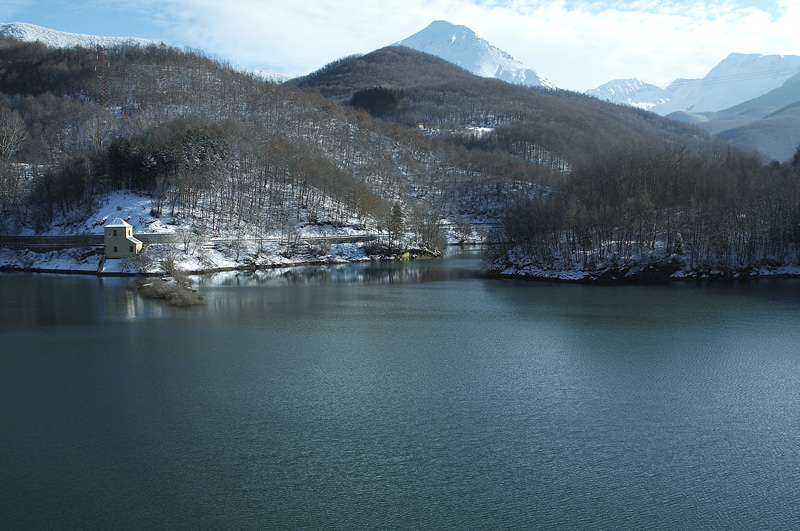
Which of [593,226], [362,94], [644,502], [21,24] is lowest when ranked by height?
[644,502]

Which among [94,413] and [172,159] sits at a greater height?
[172,159]

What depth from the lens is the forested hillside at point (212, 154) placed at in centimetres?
6144

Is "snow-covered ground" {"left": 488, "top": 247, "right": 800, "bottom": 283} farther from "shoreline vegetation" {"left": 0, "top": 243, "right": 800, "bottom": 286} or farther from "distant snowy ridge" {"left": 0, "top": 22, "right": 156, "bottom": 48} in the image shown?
"distant snowy ridge" {"left": 0, "top": 22, "right": 156, "bottom": 48}

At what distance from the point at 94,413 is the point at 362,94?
427ft

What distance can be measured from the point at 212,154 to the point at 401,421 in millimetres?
58991

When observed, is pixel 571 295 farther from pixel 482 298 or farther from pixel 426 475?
pixel 426 475

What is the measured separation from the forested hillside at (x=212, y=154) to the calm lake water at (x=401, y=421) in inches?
1439

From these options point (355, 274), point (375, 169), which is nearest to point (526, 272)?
point (355, 274)

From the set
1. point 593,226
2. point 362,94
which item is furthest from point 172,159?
point 362,94

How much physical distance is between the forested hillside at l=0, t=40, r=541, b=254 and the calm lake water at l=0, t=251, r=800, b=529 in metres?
36.6

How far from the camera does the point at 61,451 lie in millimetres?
12734

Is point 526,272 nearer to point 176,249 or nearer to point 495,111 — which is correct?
point 176,249

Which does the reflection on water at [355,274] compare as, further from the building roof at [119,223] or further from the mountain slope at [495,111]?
the mountain slope at [495,111]

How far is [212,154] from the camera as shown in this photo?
218 ft
